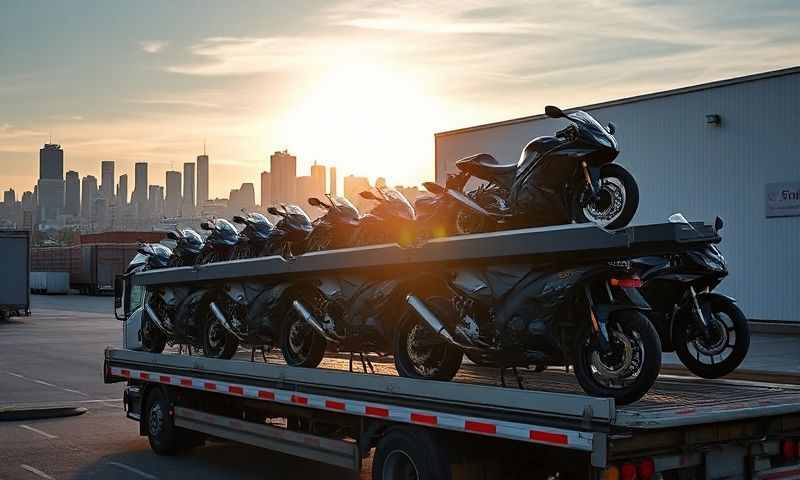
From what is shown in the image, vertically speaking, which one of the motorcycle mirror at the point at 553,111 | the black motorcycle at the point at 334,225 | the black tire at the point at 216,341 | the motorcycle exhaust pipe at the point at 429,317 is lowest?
Answer: the black tire at the point at 216,341

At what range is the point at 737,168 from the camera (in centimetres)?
2880

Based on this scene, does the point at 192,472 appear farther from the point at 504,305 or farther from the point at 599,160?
the point at 599,160

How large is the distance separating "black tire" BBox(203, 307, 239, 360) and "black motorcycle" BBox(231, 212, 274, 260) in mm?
782

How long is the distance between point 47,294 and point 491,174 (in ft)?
245

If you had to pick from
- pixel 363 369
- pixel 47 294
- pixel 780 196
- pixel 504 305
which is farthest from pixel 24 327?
pixel 47 294

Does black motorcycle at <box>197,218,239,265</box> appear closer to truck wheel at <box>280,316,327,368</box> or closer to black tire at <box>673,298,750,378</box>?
truck wheel at <box>280,316,327,368</box>

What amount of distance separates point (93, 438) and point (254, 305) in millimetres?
3713

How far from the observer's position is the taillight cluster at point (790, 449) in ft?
22.8

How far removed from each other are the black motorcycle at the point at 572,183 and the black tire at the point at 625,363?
2.70ft

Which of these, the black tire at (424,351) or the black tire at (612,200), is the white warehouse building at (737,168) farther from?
the black tire at (612,200)

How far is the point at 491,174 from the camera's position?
857 cm

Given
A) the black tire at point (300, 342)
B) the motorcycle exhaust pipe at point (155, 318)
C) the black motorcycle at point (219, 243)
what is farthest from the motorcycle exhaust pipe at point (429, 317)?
the motorcycle exhaust pipe at point (155, 318)

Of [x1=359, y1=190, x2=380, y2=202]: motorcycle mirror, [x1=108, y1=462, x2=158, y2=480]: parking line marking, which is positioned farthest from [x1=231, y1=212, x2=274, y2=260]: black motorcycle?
[x1=108, y1=462, x2=158, y2=480]: parking line marking

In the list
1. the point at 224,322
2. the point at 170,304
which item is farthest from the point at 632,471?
the point at 170,304
